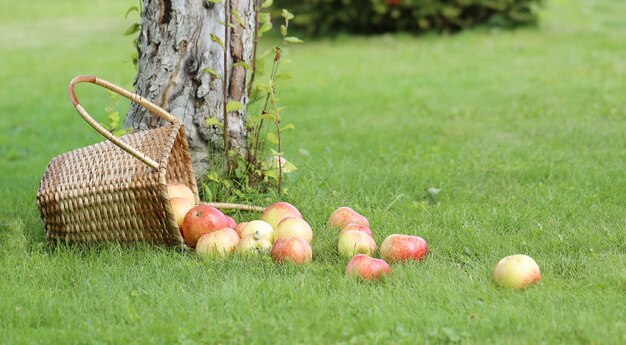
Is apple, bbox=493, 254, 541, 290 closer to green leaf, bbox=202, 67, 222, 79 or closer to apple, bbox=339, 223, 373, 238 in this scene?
apple, bbox=339, 223, 373, 238

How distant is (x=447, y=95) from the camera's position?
7.93 m

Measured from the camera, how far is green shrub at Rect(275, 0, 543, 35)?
1115 cm

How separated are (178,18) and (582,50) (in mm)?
6623

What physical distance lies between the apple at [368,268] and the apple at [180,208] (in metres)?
0.94

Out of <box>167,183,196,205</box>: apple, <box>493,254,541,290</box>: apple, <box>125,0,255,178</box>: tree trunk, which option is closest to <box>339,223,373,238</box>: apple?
<box>493,254,541,290</box>: apple

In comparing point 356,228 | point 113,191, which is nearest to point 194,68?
point 113,191

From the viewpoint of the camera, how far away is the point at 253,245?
12.4 ft

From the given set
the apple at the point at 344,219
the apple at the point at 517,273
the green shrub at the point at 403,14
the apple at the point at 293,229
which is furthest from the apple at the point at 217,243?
the green shrub at the point at 403,14

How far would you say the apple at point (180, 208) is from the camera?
4035 mm

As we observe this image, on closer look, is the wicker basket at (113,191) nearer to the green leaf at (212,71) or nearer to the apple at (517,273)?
the green leaf at (212,71)

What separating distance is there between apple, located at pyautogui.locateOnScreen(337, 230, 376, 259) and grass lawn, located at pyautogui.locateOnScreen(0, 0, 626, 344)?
7 centimetres

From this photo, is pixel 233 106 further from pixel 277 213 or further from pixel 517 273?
pixel 517 273

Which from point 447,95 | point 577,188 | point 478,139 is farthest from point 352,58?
point 577,188

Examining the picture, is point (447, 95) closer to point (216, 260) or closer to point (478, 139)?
point (478, 139)
